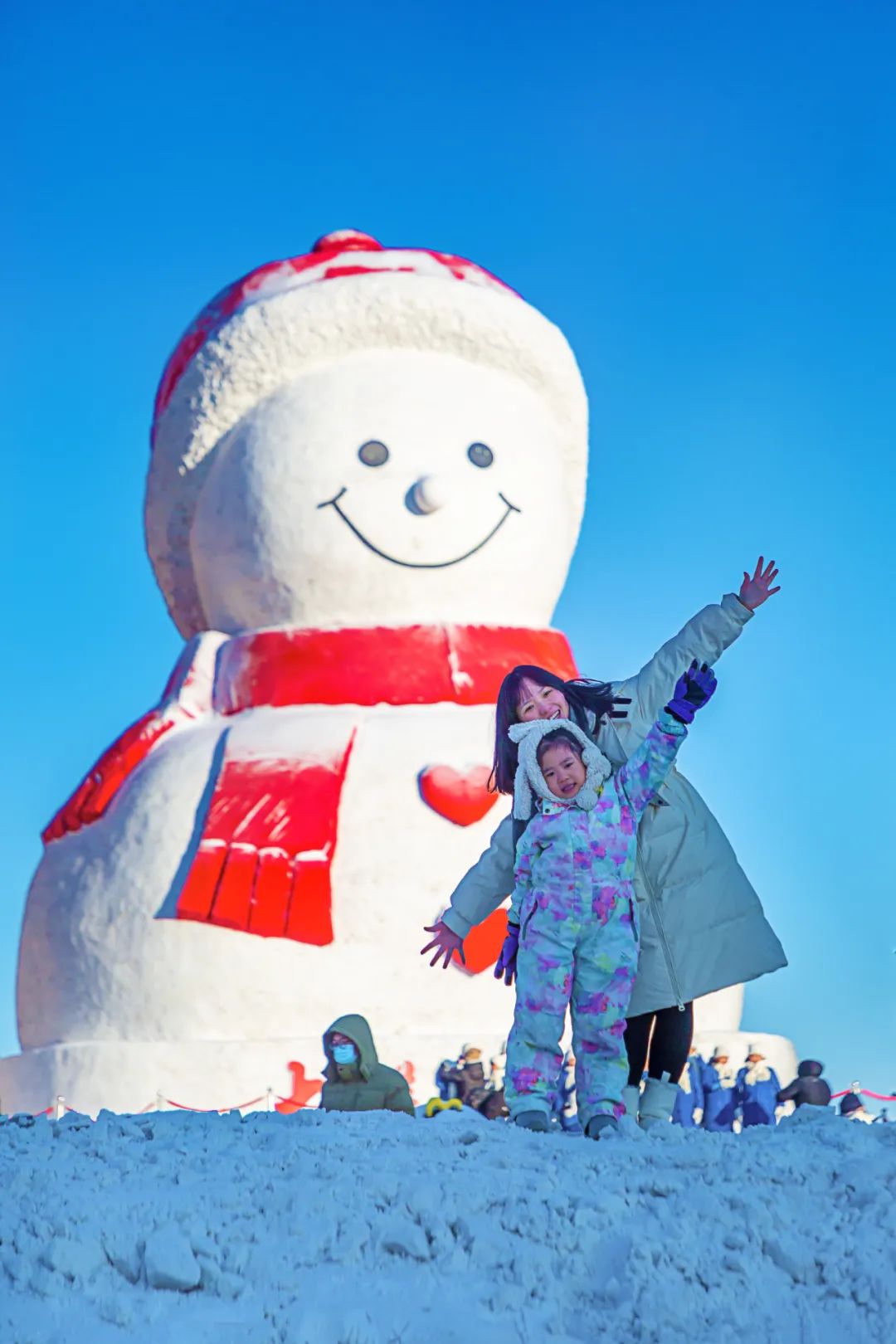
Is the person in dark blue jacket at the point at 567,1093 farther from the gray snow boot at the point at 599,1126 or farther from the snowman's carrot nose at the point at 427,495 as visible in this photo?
the gray snow boot at the point at 599,1126

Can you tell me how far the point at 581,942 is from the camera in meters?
3.74

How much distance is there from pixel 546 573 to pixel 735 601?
19.1 feet

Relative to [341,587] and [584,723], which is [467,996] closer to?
[341,587]

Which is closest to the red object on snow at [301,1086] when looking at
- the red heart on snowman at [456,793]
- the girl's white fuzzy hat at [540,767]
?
the red heart on snowman at [456,793]

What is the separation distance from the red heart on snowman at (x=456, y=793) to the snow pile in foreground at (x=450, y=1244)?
218 inches

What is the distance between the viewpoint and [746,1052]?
878 centimetres

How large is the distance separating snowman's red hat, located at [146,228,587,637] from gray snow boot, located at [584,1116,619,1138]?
273 inches

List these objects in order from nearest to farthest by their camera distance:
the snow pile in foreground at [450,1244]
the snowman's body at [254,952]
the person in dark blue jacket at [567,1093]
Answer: the snow pile in foreground at [450,1244] < the person in dark blue jacket at [567,1093] < the snowman's body at [254,952]

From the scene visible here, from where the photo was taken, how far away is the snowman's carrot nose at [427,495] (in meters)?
8.98

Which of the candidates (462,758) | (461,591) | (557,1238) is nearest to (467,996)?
(462,758)

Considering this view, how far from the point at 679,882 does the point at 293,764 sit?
494cm

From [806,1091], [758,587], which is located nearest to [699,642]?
[758,587]

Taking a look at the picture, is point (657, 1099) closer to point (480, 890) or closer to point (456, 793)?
point (480, 890)

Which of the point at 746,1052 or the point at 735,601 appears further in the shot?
the point at 746,1052
